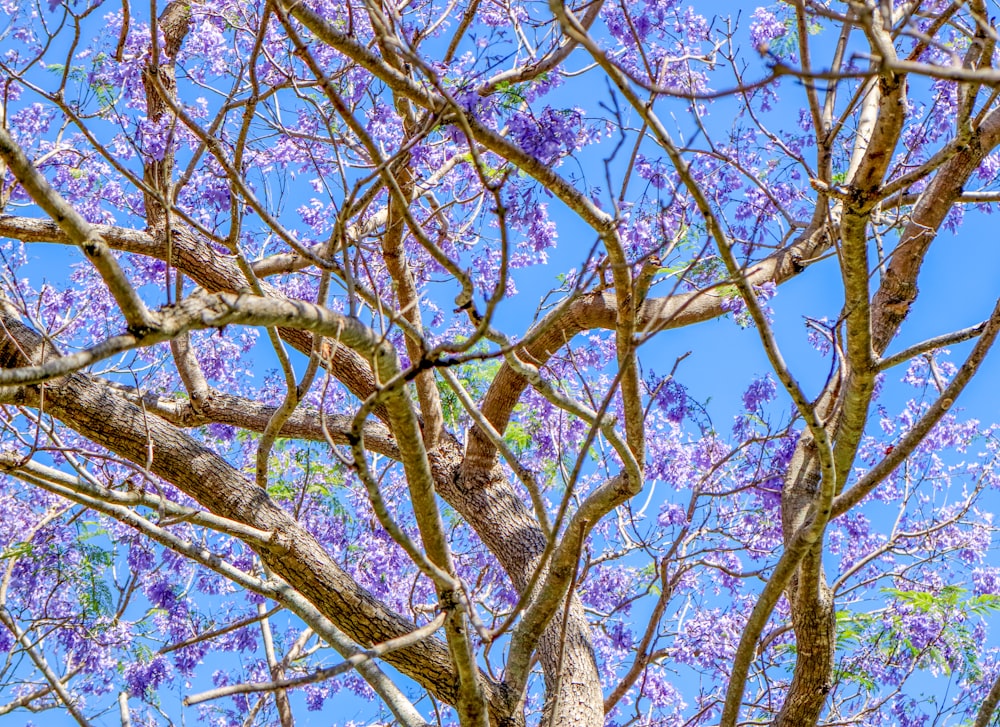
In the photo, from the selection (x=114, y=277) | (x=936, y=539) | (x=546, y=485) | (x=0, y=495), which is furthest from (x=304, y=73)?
(x=936, y=539)

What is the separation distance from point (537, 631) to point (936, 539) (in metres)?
4.29

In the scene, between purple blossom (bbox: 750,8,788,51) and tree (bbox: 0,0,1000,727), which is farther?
purple blossom (bbox: 750,8,788,51)

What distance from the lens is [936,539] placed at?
653 centimetres

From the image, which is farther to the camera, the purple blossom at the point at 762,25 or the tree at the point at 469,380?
the purple blossom at the point at 762,25

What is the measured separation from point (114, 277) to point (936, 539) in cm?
612

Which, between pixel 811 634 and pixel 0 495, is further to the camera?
pixel 0 495

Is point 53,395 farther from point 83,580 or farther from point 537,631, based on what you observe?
point 83,580

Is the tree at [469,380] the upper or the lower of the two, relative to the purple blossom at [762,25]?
lower

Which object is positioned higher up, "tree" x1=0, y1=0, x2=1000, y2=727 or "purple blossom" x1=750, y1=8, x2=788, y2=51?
"purple blossom" x1=750, y1=8, x2=788, y2=51

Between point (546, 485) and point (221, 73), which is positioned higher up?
point (221, 73)

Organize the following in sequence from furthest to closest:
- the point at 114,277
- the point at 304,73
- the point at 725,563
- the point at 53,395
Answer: the point at 725,563 → the point at 304,73 → the point at 53,395 → the point at 114,277

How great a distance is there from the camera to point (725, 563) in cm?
622

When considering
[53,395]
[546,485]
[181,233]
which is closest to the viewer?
[53,395]

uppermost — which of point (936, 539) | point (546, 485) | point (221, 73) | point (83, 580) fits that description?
point (221, 73)
